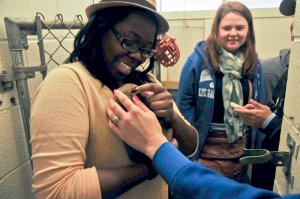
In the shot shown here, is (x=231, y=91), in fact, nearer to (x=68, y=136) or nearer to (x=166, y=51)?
(x=166, y=51)

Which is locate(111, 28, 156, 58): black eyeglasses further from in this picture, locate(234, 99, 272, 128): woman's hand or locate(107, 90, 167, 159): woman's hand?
locate(234, 99, 272, 128): woman's hand

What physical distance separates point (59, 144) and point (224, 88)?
136 cm

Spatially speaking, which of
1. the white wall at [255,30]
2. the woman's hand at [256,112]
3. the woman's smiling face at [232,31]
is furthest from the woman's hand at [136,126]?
the white wall at [255,30]

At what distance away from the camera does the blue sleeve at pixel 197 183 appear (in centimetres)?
44

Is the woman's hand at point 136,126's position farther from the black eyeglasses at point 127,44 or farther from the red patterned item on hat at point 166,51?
the red patterned item on hat at point 166,51

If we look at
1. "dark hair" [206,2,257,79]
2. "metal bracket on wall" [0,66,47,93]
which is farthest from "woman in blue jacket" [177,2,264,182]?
"metal bracket on wall" [0,66,47,93]

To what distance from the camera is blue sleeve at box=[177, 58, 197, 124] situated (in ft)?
6.04

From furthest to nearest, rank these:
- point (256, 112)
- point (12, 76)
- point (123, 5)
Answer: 1. point (256, 112)
2. point (12, 76)
3. point (123, 5)

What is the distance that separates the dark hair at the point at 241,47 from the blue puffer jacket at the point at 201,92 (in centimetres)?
5

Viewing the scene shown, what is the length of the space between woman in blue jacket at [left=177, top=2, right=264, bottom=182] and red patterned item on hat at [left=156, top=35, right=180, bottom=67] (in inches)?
5.6

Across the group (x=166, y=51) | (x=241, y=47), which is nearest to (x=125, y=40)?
(x=166, y=51)

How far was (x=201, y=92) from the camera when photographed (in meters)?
1.79

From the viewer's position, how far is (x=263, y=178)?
5.68ft

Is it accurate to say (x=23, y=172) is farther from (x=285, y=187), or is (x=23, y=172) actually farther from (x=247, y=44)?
(x=247, y=44)
